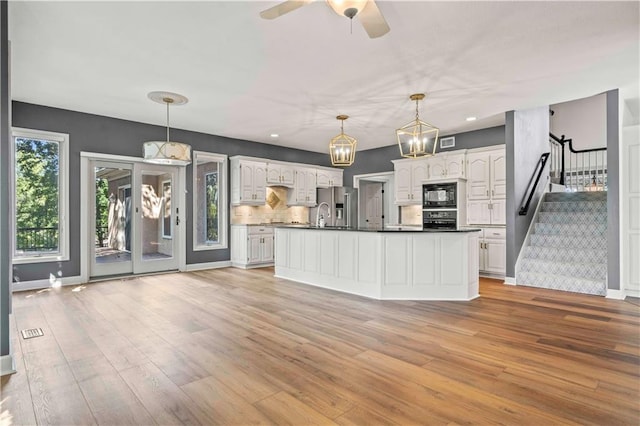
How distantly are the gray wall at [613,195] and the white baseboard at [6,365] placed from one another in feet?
22.1

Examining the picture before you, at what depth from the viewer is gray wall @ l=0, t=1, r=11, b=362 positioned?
8.30ft

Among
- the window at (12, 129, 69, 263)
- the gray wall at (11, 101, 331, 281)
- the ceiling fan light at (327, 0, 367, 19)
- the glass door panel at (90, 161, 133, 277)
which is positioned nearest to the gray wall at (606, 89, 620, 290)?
the ceiling fan light at (327, 0, 367, 19)

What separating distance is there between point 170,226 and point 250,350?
4.67 m

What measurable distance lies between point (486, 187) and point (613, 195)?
190 centimetres

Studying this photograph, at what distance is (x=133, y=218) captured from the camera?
6289mm

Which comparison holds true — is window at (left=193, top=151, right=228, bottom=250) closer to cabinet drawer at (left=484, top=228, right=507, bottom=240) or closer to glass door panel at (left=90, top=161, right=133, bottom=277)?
glass door panel at (left=90, top=161, right=133, bottom=277)

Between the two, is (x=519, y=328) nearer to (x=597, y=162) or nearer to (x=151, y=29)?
(x=151, y=29)

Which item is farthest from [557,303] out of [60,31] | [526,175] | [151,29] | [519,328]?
[60,31]

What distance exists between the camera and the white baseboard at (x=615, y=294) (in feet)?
15.4

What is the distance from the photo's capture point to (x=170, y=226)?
6.83 m

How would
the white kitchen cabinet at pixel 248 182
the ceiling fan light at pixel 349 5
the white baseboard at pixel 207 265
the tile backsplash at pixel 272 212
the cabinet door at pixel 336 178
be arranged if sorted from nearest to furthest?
the ceiling fan light at pixel 349 5
the white baseboard at pixel 207 265
the white kitchen cabinet at pixel 248 182
the tile backsplash at pixel 272 212
the cabinet door at pixel 336 178

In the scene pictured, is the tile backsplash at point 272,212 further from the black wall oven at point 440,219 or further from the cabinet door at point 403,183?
the black wall oven at point 440,219

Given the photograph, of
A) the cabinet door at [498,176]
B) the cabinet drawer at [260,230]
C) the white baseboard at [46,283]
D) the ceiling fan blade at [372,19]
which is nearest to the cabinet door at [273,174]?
the cabinet drawer at [260,230]

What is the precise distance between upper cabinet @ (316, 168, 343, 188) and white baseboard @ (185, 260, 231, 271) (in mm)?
3125
